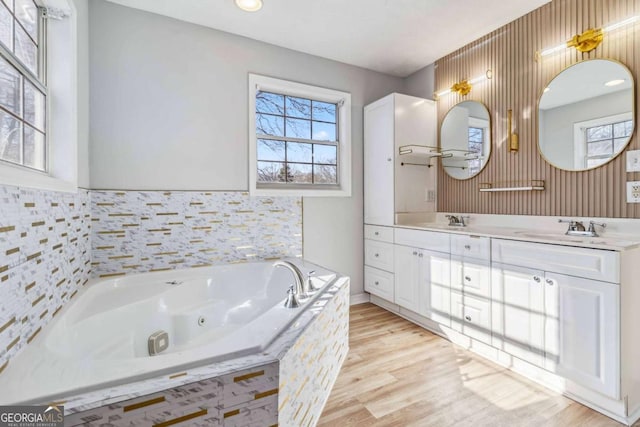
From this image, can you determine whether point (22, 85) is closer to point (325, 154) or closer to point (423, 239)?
point (325, 154)

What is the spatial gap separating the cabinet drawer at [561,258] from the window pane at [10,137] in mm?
2677

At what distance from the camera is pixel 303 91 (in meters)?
2.98

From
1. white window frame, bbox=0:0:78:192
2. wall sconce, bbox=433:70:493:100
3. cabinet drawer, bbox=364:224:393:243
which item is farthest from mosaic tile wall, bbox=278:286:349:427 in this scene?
wall sconce, bbox=433:70:493:100

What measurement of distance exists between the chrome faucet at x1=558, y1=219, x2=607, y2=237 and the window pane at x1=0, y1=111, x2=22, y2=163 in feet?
10.4

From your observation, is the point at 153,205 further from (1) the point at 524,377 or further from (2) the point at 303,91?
(1) the point at 524,377

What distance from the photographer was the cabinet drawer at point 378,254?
2.98 metres

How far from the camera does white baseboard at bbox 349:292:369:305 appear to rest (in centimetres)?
326

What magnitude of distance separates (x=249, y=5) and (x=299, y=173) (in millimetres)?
1469

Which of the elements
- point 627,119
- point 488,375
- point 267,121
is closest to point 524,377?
point 488,375

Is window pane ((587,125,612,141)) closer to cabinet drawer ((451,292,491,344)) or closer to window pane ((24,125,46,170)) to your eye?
cabinet drawer ((451,292,491,344))

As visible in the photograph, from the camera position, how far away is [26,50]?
4.83 ft

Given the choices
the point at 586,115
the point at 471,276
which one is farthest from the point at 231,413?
the point at 586,115

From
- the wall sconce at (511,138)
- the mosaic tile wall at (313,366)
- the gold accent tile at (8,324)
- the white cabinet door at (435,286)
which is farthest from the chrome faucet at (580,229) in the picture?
the gold accent tile at (8,324)

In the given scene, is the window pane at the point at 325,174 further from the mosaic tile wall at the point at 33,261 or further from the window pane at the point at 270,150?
the mosaic tile wall at the point at 33,261
